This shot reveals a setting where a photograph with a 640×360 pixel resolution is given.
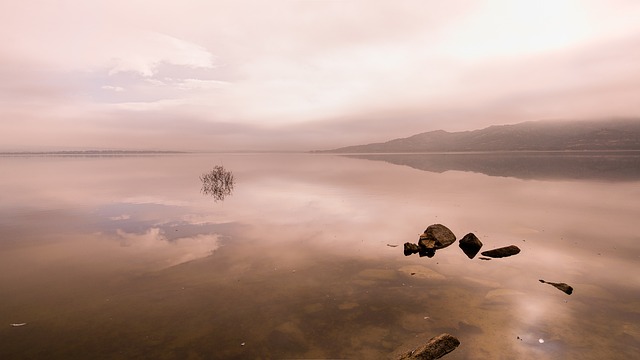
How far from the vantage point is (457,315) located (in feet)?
46.8

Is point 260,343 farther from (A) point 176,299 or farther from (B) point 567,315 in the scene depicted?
(B) point 567,315

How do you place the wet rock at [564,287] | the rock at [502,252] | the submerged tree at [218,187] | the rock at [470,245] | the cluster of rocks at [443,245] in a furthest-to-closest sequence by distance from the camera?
1. the submerged tree at [218,187]
2. the rock at [470,245]
3. the cluster of rocks at [443,245]
4. the rock at [502,252]
5. the wet rock at [564,287]

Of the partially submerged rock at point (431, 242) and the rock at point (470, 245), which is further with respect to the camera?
the rock at point (470, 245)

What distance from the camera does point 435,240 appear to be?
2392 cm

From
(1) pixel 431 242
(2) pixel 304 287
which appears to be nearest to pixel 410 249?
(1) pixel 431 242

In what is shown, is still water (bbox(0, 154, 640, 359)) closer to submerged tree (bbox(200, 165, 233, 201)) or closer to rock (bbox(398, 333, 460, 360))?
rock (bbox(398, 333, 460, 360))

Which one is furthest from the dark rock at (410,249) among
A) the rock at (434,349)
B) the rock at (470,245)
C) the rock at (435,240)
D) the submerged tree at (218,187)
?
the submerged tree at (218,187)

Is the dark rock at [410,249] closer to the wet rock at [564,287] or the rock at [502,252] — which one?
the rock at [502,252]

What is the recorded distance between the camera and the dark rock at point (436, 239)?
2344 centimetres

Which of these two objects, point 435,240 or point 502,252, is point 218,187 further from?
point 502,252

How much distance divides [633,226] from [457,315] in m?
28.4

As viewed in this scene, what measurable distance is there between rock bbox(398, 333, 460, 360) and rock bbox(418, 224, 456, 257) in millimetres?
11298

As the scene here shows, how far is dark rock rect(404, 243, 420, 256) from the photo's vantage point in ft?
74.0

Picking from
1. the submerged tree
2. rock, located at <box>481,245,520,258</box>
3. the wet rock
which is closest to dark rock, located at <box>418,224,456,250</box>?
rock, located at <box>481,245,520,258</box>
